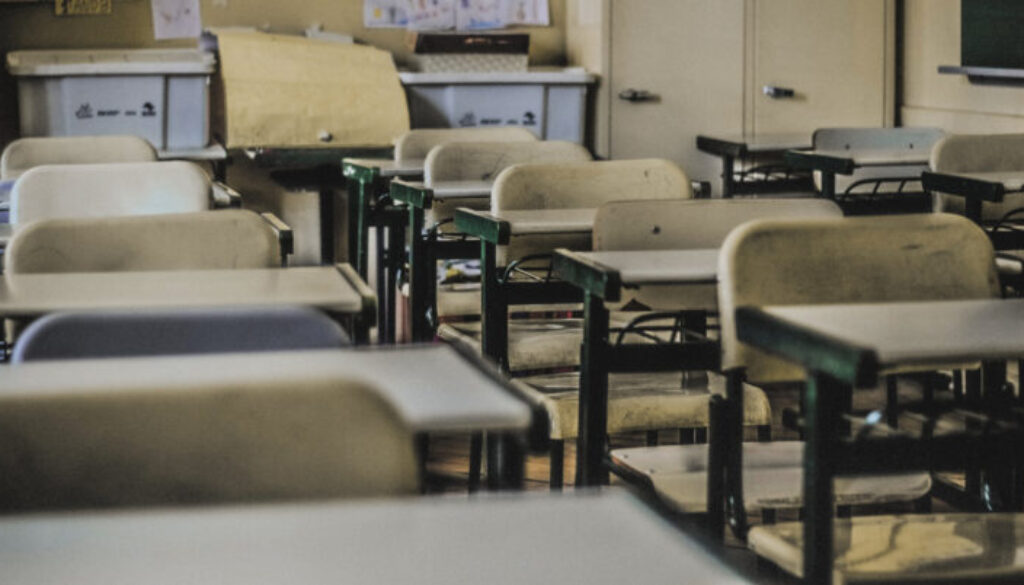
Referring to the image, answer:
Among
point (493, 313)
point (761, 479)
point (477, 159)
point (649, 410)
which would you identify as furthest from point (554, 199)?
point (761, 479)

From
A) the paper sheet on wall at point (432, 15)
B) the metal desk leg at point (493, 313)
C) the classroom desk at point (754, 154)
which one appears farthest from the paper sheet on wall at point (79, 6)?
the metal desk leg at point (493, 313)

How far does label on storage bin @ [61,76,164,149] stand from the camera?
19.6ft

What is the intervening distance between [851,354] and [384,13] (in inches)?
204

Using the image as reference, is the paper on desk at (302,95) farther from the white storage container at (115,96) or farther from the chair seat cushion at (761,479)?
the chair seat cushion at (761,479)

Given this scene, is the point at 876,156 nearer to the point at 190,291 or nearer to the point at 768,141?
the point at 768,141

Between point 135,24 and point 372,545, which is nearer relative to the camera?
point 372,545

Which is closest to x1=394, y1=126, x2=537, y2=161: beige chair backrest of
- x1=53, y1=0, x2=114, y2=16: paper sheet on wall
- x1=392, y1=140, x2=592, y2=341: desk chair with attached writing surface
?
x1=392, y1=140, x2=592, y2=341: desk chair with attached writing surface

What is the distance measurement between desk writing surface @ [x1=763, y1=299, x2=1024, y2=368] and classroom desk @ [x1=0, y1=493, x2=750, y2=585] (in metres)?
0.75

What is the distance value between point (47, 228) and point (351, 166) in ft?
7.85

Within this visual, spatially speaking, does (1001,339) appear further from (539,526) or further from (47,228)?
(47,228)

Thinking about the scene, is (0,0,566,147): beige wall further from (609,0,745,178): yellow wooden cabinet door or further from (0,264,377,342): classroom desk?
(0,264,377,342): classroom desk

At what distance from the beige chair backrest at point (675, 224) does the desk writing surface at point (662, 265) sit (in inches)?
5.3

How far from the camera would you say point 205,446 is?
4.63ft

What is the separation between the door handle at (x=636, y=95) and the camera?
6.60 metres
